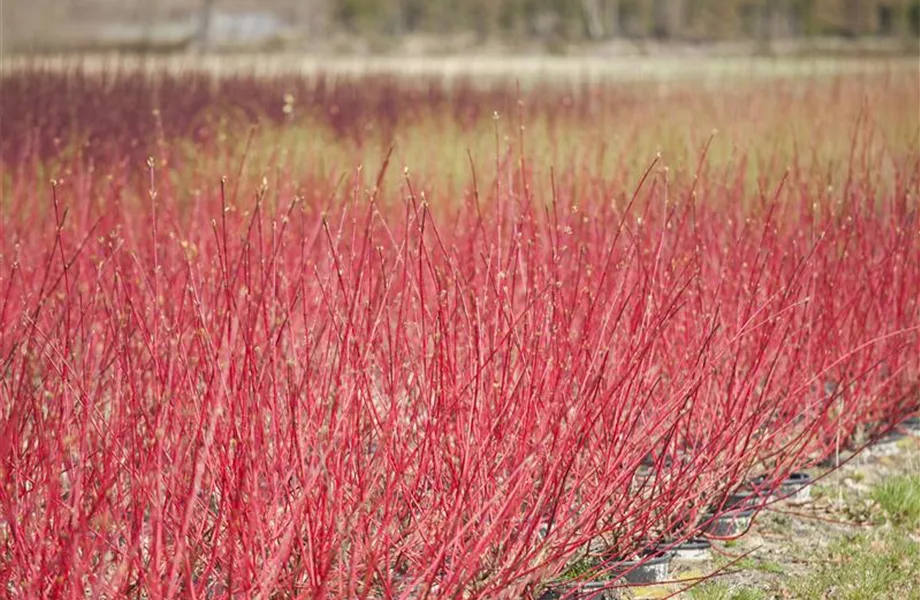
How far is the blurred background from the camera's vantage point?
2319 inches

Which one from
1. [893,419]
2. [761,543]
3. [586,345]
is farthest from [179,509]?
[893,419]

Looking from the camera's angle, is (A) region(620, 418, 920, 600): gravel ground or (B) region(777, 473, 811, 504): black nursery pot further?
(B) region(777, 473, 811, 504): black nursery pot

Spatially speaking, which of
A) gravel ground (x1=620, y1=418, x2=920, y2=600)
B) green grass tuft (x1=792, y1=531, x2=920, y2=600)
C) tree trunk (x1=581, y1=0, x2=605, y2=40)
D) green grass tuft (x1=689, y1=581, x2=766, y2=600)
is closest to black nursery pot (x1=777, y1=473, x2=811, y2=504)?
gravel ground (x1=620, y1=418, x2=920, y2=600)

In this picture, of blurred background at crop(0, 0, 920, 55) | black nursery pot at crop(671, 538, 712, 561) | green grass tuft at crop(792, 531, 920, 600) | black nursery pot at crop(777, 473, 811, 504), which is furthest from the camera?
blurred background at crop(0, 0, 920, 55)

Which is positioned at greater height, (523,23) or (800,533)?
(800,533)

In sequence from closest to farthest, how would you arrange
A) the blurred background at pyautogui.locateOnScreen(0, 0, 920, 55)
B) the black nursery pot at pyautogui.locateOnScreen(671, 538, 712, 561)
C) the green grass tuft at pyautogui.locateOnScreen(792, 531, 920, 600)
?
the green grass tuft at pyautogui.locateOnScreen(792, 531, 920, 600) < the black nursery pot at pyautogui.locateOnScreen(671, 538, 712, 561) < the blurred background at pyautogui.locateOnScreen(0, 0, 920, 55)

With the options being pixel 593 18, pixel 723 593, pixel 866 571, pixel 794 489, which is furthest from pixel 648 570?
pixel 593 18

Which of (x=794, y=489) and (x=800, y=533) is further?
(x=794, y=489)

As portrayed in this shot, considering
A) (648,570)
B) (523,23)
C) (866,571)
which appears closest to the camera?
(648,570)

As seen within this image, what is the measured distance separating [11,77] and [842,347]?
286 inches

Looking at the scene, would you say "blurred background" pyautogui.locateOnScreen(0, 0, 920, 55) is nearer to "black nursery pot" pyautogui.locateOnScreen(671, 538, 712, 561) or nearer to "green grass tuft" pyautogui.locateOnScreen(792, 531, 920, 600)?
"green grass tuft" pyautogui.locateOnScreen(792, 531, 920, 600)

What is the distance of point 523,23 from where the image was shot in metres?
84.7

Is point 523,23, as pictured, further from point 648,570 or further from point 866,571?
point 648,570

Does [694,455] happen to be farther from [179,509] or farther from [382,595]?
[179,509]
